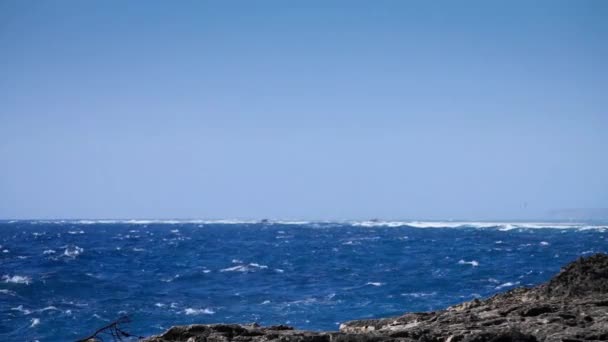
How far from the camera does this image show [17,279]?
37.3 m

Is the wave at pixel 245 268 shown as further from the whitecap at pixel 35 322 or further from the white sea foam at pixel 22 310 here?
the whitecap at pixel 35 322

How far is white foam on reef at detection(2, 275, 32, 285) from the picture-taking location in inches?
1414

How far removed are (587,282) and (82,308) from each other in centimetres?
2487

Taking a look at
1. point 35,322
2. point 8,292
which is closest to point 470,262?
point 8,292

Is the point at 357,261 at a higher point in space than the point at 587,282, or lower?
lower

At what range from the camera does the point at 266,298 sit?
3128cm

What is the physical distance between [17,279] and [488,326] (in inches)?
1427

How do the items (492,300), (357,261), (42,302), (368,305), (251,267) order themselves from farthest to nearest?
(357,261)
(251,267)
(42,302)
(368,305)
(492,300)

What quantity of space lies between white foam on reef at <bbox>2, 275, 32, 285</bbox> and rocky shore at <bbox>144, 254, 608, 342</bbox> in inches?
1287

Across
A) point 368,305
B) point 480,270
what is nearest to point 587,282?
point 368,305

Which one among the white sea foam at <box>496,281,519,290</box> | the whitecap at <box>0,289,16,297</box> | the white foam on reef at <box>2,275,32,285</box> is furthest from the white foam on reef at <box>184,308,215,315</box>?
the white sea foam at <box>496,281,519,290</box>

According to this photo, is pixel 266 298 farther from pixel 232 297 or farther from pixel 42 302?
pixel 42 302

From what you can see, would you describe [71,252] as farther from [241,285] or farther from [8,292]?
[241,285]

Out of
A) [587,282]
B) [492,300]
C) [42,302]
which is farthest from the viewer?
[42,302]
